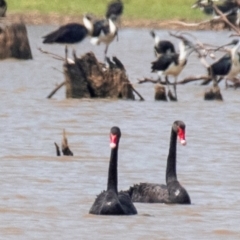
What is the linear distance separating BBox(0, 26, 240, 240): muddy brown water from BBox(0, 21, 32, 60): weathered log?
3410mm

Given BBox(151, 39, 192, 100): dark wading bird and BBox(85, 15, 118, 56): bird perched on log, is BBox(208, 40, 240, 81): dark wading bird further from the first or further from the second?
BBox(85, 15, 118, 56): bird perched on log

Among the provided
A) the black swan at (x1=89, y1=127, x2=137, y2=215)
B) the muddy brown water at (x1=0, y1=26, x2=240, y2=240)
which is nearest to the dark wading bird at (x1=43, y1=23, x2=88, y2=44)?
the muddy brown water at (x1=0, y1=26, x2=240, y2=240)

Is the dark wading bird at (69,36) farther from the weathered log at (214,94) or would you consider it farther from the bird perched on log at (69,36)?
the weathered log at (214,94)

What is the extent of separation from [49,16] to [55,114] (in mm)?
21306

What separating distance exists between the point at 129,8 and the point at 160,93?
846 inches

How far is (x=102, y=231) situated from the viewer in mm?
8859

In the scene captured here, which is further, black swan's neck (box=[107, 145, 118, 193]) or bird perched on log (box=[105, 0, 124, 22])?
bird perched on log (box=[105, 0, 124, 22])

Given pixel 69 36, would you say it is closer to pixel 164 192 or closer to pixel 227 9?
pixel 227 9

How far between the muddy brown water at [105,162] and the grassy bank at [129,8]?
586 inches

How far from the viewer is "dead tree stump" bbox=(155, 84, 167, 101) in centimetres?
1838

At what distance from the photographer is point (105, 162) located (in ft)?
41.3

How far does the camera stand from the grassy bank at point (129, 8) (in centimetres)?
3725

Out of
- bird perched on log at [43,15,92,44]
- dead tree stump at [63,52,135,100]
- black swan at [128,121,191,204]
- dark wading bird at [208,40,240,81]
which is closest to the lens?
black swan at [128,121,191,204]

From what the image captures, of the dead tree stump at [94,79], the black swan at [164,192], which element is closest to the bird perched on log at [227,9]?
the dead tree stump at [94,79]
